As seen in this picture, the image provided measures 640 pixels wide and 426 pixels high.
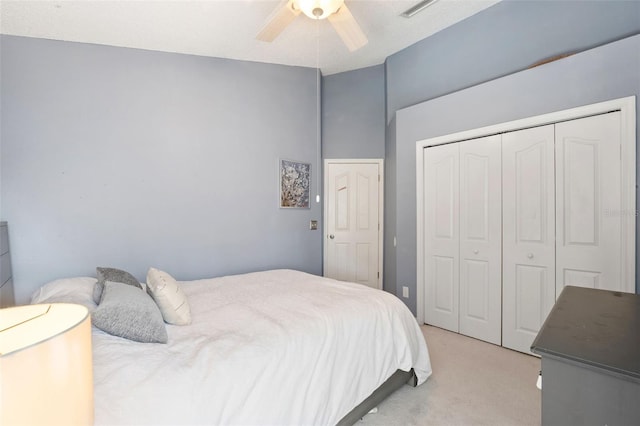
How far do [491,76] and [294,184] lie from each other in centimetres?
229

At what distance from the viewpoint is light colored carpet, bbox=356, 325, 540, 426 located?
72.6 inches

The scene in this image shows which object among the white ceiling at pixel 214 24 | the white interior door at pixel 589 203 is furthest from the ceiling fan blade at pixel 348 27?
the white interior door at pixel 589 203

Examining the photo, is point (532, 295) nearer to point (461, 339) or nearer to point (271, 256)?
point (461, 339)

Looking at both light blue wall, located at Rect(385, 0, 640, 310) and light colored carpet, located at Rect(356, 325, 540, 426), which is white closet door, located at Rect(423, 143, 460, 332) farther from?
light colored carpet, located at Rect(356, 325, 540, 426)

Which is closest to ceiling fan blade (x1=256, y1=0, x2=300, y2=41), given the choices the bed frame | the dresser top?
the dresser top

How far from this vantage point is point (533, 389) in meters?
2.13

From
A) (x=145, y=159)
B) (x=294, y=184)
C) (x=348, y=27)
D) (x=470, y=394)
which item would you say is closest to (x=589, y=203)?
(x=470, y=394)

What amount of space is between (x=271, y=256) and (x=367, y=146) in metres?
1.86

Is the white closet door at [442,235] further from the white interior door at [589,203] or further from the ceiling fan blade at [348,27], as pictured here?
the ceiling fan blade at [348,27]

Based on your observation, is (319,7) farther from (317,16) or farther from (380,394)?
(380,394)

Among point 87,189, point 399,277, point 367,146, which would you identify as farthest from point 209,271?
point 367,146

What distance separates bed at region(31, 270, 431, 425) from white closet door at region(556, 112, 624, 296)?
1408 mm

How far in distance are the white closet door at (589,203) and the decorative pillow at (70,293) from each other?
3254 millimetres

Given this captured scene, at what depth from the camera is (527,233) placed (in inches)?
105
